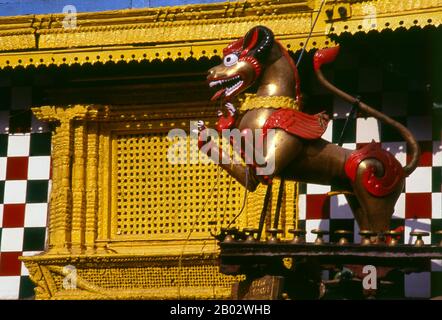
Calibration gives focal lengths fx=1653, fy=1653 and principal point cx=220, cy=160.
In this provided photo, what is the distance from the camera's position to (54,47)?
44.4 feet

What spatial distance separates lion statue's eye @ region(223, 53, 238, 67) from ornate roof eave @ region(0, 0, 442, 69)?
91 cm

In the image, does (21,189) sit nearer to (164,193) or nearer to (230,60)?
(164,193)

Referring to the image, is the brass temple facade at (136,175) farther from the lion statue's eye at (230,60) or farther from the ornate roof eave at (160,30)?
the lion statue's eye at (230,60)

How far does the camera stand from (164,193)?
13461 mm

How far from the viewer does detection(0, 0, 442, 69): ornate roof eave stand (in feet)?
42.8

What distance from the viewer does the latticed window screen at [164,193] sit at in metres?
13.3

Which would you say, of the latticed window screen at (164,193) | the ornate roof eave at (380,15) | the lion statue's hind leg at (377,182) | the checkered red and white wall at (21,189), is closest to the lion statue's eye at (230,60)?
the ornate roof eave at (380,15)

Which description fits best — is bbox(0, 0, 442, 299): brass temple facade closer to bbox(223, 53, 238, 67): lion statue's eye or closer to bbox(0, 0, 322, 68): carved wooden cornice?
bbox(0, 0, 322, 68): carved wooden cornice

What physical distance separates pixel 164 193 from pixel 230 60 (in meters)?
1.69

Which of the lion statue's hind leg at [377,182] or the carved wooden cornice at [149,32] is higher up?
the carved wooden cornice at [149,32]

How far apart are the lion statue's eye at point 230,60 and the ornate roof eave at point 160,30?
0.91 metres

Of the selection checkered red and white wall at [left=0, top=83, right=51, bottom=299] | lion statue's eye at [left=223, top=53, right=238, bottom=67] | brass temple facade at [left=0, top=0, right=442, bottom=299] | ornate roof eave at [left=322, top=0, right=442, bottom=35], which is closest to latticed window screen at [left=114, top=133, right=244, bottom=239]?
brass temple facade at [left=0, top=0, right=442, bottom=299]
